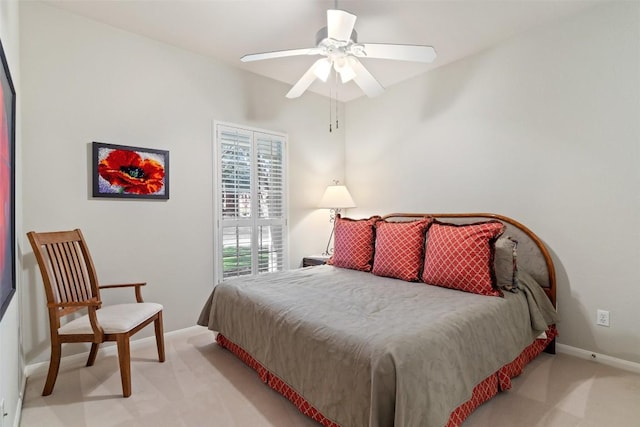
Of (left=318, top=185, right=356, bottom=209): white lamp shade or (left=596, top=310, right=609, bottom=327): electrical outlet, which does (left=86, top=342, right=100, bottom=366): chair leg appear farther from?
(left=596, top=310, right=609, bottom=327): electrical outlet

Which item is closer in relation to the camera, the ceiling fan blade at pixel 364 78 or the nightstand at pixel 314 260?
the ceiling fan blade at pixel 364 78

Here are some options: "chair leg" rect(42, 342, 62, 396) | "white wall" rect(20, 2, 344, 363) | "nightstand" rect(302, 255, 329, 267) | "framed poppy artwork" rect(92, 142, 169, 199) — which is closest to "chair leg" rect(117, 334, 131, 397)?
"chair leg" rect(42, 342, 62, 396)

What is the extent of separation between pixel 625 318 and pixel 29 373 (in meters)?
4.33

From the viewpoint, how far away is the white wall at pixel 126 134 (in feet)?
7.64

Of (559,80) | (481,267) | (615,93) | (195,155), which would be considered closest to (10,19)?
(195,155)

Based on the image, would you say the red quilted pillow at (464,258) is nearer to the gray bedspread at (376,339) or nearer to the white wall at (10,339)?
the gray bedspread at (376,339)

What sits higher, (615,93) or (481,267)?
(615,93)

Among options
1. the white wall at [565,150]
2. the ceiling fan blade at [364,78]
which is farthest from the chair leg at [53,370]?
the white wall at [565,150]

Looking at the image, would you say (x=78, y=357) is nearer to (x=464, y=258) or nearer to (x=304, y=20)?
(x=464, y=258)

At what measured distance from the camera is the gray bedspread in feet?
4.42

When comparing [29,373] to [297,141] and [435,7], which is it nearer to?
[297,141]

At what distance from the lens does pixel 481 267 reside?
2264mm

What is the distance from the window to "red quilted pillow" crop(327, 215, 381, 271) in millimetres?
838

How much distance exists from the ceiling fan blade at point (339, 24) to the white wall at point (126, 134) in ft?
5.71
